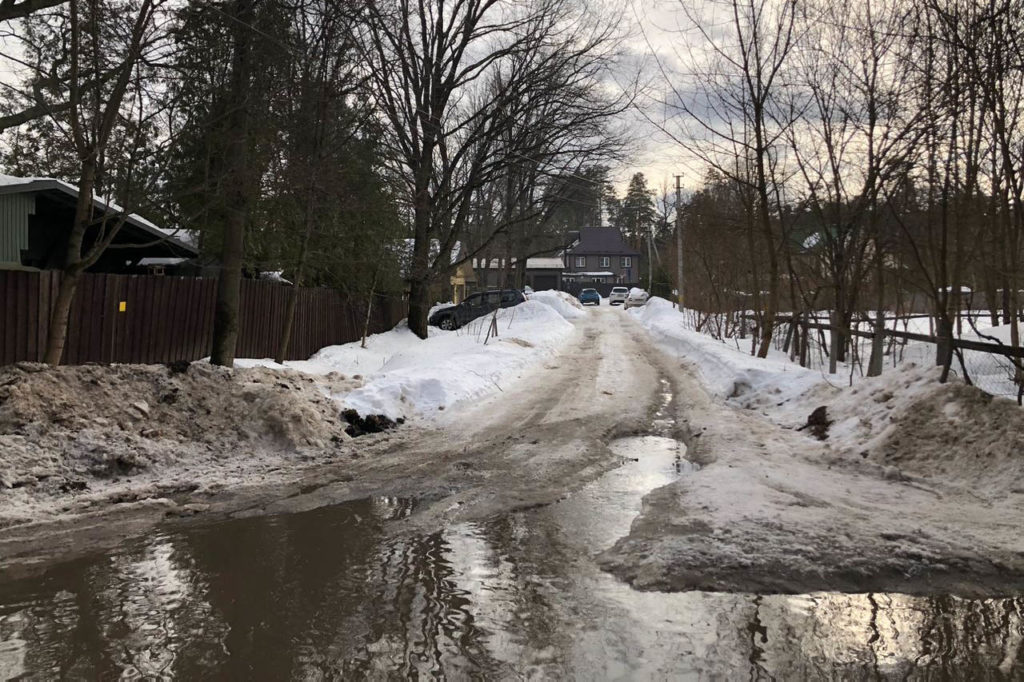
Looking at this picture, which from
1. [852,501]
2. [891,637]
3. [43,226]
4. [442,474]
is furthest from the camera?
[43,226]

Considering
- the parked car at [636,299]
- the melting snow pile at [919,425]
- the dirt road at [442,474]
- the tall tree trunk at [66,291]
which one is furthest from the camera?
the parked car at [636,299]

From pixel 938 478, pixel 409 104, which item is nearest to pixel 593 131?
pixel 409 104

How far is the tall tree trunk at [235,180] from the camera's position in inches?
419

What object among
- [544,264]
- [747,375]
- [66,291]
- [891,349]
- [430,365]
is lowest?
[430,365]

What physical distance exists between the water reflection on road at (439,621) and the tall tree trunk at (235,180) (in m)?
7.31

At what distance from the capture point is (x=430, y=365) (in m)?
13.6

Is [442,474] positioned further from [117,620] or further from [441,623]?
[117,620]

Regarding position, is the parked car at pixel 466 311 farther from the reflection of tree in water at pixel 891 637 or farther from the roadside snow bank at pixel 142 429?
the reflection of tree in water at pixel 891 637

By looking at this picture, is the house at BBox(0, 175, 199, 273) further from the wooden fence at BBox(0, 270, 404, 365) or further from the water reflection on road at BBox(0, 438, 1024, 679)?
the water reflection on road at BBox(0, 438, 1024, 679)

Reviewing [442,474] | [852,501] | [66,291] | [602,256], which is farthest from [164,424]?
[602,256]

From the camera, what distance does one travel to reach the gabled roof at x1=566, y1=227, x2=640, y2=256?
338ft

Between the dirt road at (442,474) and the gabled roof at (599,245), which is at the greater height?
the gabled roof at (599,245)

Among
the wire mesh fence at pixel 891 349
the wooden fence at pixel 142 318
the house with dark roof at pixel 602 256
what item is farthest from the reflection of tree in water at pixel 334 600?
the house with dark roof at pixel 602 256

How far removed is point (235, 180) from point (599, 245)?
94.1m
